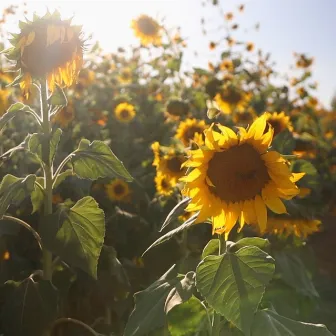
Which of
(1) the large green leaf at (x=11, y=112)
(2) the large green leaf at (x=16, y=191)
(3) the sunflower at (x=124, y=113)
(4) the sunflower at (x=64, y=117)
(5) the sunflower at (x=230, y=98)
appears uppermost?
(1) the large green leaf at (x=11, y=112)

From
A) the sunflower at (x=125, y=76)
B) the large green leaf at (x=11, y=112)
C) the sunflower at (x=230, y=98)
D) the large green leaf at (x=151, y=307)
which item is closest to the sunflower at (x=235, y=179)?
the large green leaf at (x=151, y=307)

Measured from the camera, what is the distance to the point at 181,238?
2.30 m

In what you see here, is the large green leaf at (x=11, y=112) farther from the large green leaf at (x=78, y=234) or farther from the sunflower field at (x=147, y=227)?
the large green leaf at (x=78, y=234)

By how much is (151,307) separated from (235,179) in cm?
34

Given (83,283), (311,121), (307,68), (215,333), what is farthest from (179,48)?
(215,333)

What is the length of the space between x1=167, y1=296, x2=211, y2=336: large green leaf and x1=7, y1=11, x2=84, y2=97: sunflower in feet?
2.29

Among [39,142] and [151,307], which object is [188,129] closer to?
[39,142]

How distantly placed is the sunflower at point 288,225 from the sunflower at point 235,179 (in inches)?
29.9

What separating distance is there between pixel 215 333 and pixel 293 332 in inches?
6.6

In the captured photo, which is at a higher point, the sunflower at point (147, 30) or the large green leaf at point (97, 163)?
the large green leaf at point (97, 163)

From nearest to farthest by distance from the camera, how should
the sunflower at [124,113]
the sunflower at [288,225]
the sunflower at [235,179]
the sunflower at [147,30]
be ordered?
1. the sunflower at [235,179]
2. the sunflower at [288,225]
3. the sunflower at [124,113]
4. the sunflower at [147,30]

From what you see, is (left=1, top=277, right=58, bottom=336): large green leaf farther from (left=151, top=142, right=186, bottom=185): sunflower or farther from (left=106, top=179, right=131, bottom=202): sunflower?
(left=106, top=179, right=131, bottom=202): sunflower

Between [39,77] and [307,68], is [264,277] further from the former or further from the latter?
[307,68]

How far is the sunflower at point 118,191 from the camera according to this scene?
2939 mm
